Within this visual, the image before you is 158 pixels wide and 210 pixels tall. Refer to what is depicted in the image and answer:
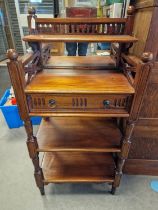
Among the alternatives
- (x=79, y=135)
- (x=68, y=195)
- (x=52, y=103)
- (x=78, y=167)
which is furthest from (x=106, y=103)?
(x=68, y=195)

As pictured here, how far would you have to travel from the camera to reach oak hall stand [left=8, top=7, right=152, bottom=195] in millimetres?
758

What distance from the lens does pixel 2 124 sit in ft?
6.41

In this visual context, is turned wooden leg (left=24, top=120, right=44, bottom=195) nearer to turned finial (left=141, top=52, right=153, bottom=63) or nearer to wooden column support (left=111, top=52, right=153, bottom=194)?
wooden column support (left=111, top=52, right=153, bottom=194)

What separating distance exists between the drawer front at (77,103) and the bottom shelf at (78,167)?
590mm

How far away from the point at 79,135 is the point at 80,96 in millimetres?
419

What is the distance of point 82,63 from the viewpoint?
44.0 inches

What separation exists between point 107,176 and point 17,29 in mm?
3837

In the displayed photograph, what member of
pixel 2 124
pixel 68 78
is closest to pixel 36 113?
pixel 68 78

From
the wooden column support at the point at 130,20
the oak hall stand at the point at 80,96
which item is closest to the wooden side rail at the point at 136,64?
the oak hall stand at the point at 80,96

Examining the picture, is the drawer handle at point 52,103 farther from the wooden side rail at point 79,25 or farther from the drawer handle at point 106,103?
the wooden side rail at point 79,25

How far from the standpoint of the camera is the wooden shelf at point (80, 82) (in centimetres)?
75

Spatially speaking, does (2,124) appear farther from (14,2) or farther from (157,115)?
(14,2)

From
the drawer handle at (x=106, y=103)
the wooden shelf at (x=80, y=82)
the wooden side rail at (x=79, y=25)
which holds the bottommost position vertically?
the drawer handle at (x=106, y=103)

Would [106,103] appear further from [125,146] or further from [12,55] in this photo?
[12,55]
